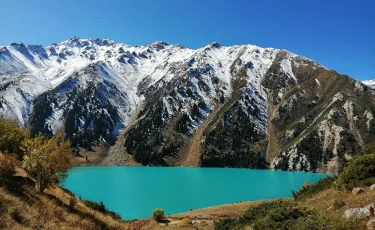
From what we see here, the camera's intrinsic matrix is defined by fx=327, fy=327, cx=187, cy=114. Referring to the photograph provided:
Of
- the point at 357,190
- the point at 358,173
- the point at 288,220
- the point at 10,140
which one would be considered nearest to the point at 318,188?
the point at 358,173

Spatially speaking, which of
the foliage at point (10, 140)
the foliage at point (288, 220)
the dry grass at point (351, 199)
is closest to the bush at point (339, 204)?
the dry grass at point (351, 199)

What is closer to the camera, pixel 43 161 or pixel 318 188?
pixel 43 161

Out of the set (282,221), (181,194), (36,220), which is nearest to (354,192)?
(282,221)

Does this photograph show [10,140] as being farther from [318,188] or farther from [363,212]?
[363,212]

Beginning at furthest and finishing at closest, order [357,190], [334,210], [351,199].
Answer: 1. [357,190]
2. [351,199]
3. [334,210]

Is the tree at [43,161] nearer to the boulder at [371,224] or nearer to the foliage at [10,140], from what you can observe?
the foliage at [10,140]

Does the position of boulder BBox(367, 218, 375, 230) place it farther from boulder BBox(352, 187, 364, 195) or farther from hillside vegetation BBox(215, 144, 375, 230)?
boulder BBox(352, 187, 364, 195)

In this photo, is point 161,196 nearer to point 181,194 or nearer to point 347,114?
point 181,194

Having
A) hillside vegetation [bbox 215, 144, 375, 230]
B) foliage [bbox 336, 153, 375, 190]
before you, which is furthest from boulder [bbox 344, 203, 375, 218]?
foliage [bbox 336, 153, 375, 190]
